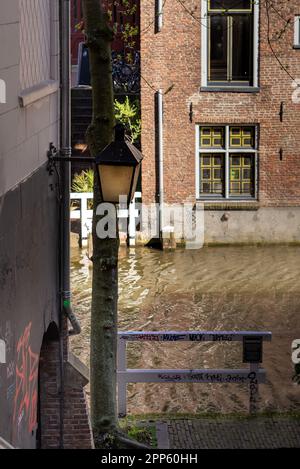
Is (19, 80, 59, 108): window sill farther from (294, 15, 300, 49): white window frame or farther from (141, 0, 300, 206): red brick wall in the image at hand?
(294, 15, 300, 49): white window frame

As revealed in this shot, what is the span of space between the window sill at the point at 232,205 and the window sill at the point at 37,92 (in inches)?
500

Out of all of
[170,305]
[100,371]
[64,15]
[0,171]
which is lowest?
[170,305]

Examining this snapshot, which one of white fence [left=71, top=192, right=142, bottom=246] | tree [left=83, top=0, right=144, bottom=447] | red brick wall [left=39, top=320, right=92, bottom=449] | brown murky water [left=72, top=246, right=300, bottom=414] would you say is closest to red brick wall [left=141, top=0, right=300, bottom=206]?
white fence [left=71, top=192, right=142, bottom=246]

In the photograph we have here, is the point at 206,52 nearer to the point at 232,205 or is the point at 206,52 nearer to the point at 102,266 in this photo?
the point at 232,205

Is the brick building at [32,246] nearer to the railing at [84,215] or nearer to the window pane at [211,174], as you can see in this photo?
the railing at [84,215]

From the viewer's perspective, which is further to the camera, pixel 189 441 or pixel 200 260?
pixel 200 260

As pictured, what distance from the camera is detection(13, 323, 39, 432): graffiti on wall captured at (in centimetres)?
564

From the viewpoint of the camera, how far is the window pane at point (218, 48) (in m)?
20.5

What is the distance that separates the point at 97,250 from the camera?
23.7 feet

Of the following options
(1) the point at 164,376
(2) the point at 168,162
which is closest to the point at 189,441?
(1) the point at 164,376

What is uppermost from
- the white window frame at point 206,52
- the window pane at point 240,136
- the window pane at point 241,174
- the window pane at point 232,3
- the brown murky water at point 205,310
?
the window pane at point 232,3

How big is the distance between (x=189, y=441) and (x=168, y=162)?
38.7 feet

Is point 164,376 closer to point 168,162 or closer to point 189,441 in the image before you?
point 189,441

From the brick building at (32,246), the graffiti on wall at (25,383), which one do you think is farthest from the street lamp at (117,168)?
the graffiti on wall at (25,383)
